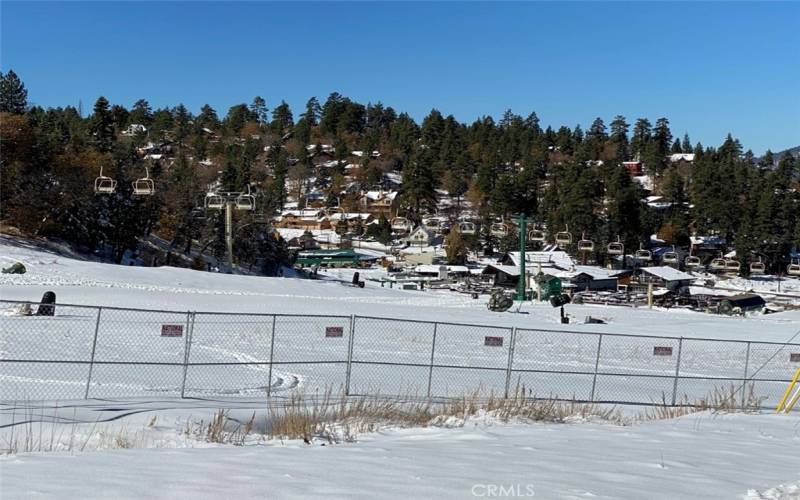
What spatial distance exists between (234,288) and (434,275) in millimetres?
49993

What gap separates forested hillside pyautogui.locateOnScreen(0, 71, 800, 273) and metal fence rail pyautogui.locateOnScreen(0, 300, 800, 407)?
34.7 m

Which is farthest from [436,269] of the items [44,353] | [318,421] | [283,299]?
[318,421]

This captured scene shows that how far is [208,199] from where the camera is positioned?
181 feet

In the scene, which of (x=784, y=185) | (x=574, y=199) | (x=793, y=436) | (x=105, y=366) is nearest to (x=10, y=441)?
(x=105, y=366)

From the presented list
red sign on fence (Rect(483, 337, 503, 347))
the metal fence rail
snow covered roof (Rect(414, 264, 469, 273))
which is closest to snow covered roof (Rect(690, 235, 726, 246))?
snow covered roof (Rect(414, 264, 469, 273))

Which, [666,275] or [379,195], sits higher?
[379,195]

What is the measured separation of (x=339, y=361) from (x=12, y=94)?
84.0 m

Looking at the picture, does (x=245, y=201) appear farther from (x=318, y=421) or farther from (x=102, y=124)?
(x=102, y=124)

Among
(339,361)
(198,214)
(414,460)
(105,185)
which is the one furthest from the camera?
(198,214)

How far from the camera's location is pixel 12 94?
285 feet

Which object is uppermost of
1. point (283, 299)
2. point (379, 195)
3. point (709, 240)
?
point (379, 195)

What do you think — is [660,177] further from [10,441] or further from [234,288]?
[10,441]

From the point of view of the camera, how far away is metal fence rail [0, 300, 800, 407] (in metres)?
15.7

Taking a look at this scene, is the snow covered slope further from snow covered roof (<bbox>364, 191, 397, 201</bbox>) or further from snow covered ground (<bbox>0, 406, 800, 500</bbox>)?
snow covered roof (<bbox>364, 191, 397, 201</bbox>)
